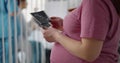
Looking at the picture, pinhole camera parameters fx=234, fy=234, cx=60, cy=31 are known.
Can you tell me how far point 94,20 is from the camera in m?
0.89

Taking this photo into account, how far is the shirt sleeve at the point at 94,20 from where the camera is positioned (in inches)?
34.9

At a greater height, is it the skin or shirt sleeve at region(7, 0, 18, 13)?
shirt sleeve at region(7, 0, 18, 13)

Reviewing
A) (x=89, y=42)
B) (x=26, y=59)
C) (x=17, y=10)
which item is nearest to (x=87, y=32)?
(x=89, y=42)

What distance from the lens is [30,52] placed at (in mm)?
1650

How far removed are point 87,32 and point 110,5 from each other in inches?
6.4

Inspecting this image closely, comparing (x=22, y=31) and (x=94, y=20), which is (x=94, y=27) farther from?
(x=22, y=31)

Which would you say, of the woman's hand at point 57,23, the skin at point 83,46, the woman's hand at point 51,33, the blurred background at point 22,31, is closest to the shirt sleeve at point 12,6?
the blurred background at point 22,31

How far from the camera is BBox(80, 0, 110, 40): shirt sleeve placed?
89 cm

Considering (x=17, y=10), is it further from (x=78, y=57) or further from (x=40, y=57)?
(x=78, y=57)

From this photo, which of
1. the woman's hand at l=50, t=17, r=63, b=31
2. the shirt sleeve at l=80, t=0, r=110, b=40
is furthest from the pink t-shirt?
the woman's hand at l=50, t=17, r=63, b=31

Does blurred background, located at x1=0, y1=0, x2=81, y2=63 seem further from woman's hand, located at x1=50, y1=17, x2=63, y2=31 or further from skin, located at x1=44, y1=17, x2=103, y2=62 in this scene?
skin, located at x1=44, y1=17, x2=103, y2=62

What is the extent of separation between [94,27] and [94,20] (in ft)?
0.09

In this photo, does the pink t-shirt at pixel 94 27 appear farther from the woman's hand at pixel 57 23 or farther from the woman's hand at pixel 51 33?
the woman's hand at pixel 57 23

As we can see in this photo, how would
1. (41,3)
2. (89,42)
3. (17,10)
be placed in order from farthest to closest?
(41,3) < (17,10) < (89,42)
